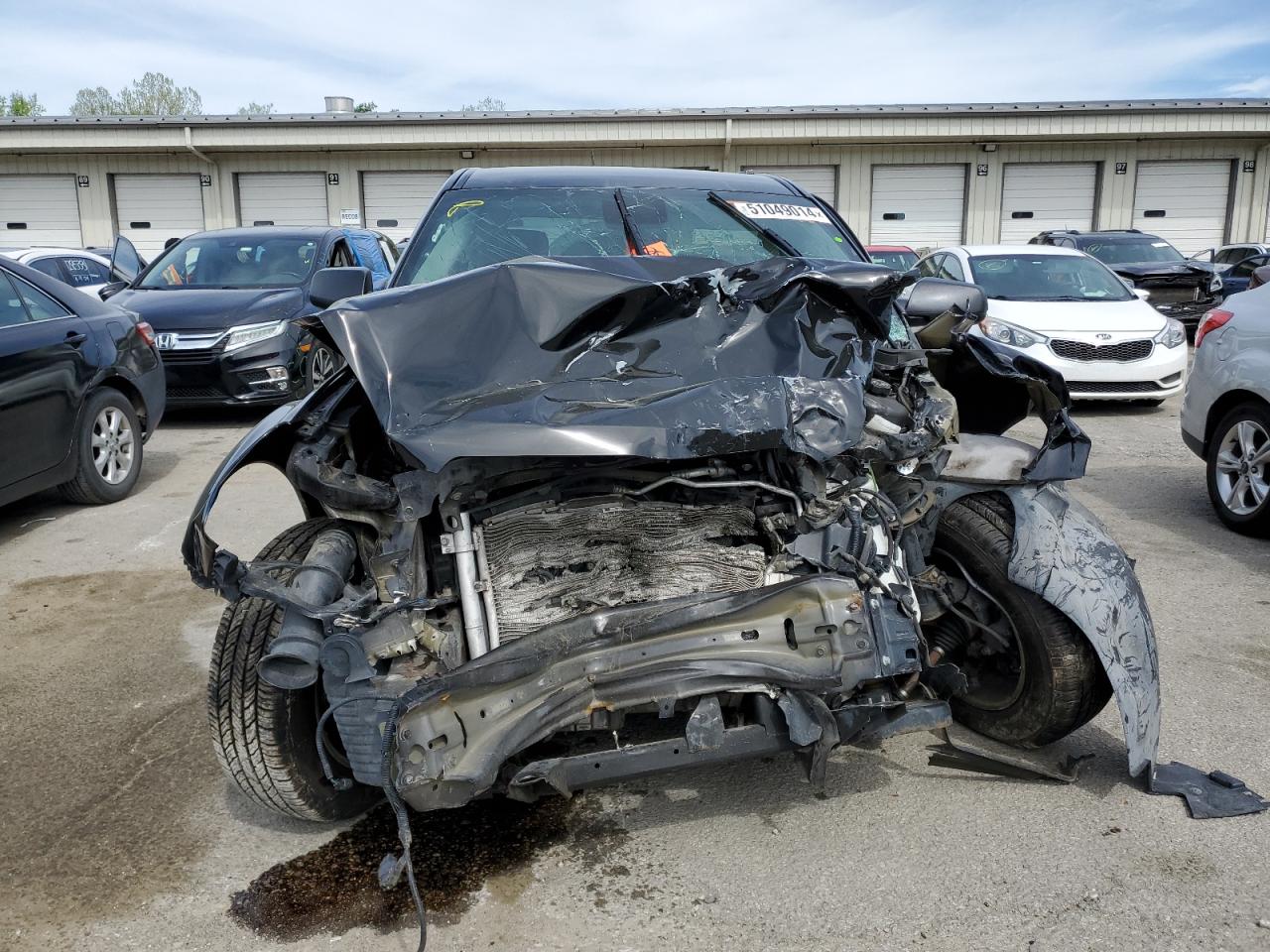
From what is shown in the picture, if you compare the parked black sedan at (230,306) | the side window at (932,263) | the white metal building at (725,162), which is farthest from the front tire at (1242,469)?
the white metal building at (725,162)

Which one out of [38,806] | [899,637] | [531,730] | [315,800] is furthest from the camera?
[38,806]

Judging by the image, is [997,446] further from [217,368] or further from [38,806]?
[217,368]

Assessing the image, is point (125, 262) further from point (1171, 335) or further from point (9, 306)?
point (1171, 335)

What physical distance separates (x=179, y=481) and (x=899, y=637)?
609 cm

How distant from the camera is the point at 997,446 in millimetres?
3252

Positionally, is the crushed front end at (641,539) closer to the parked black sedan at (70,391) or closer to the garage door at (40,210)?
the parked black sedan at (70,391)

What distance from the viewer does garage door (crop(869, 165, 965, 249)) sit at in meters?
23.5

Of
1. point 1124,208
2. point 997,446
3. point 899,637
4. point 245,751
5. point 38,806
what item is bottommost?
point 38,806

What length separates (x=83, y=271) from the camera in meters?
13.9

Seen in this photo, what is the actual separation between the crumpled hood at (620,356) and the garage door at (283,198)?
72.3 ft

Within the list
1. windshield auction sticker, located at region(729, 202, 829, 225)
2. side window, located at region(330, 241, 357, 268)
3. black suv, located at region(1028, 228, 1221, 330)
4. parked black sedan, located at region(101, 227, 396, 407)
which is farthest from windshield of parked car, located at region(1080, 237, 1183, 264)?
windshield auction sticker, located at region(729, 202, 829, 225)

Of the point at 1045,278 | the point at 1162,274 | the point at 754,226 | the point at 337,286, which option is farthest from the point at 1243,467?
the point at 1162,274

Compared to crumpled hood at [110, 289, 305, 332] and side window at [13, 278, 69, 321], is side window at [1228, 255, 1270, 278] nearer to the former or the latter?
crumpled hood at [110, 289, 305, 332]

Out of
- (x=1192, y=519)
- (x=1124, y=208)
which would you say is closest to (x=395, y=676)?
(x=1192, y=519)
